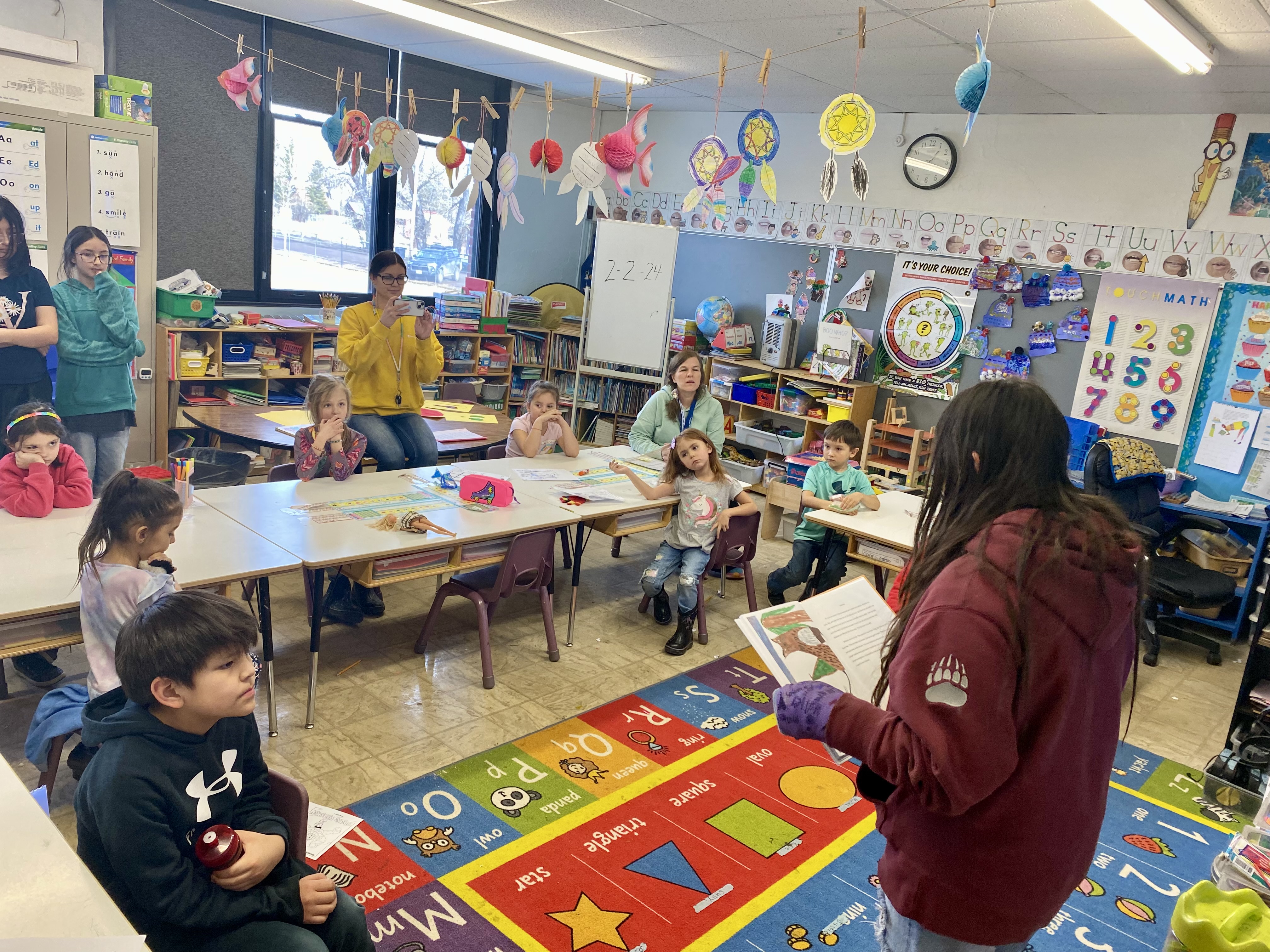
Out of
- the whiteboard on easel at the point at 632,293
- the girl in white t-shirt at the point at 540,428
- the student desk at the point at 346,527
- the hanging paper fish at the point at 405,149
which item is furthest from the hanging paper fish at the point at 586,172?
the whiteboard on easel at the point at 632,293

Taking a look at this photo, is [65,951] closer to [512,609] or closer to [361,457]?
[361,457]

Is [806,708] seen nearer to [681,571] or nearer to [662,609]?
[681,571]

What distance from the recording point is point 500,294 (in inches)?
293

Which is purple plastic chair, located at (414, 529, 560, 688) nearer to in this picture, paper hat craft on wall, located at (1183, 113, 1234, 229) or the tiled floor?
the tiled floor

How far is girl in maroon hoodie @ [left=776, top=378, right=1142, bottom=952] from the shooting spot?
1.21m

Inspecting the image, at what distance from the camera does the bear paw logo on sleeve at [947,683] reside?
1201 millimetres

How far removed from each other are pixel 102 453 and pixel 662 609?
8.72 feet

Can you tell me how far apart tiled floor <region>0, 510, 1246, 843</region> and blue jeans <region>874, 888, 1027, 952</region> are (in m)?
1.81

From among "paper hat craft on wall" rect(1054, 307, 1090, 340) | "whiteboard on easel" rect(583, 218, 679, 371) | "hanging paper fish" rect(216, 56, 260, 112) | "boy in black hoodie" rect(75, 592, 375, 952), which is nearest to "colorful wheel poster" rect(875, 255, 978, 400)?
"paper hat craft on wall" rect(1054, 307, 1090, 340)

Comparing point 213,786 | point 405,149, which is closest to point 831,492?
point 405,149

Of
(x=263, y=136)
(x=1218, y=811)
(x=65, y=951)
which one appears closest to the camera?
(x=65, y=951)

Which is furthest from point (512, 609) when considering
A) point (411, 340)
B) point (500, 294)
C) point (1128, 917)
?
point (500, 294)

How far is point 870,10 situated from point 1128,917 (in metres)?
3.51

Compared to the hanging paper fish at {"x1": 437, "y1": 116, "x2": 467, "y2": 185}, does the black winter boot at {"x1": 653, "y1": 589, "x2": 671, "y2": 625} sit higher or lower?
lower
